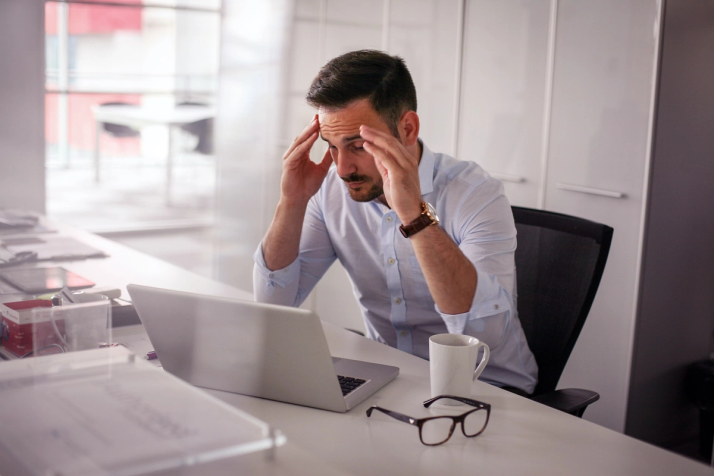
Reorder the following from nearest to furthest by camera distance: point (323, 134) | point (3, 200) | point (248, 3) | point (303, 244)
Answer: point (3, 200)
point (323, 134)
point (303, 244)
point (248, 3)

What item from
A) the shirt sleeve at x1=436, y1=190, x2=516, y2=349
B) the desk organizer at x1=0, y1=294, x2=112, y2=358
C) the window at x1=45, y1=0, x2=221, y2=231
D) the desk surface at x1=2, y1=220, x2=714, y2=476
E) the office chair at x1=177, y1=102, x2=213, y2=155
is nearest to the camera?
the desk organizer at x1=0, y1=294, x2=112, y2=358

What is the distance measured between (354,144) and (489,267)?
33 cm

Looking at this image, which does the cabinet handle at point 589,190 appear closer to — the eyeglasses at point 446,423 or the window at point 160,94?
the eyeglasses at point 446,423

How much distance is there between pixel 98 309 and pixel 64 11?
1.22 ft

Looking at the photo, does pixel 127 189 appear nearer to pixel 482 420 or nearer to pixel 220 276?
pixel 220 276

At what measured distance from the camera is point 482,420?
87 centimetres

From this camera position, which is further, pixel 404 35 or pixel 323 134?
pixel 404 35

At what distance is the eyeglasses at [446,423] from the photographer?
32.6 inches

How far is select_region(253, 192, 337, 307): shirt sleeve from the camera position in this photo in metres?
1.43

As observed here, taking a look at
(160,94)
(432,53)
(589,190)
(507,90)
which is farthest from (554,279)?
(160,94)

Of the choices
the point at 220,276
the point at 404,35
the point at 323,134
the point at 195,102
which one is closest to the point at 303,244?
the point at 323,134

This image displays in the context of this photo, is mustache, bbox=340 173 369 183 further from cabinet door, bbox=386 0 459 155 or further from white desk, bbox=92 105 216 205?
white desk, bbox=92 105 216 205

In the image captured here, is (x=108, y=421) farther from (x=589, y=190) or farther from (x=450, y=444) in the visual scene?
(x=589, y=190)

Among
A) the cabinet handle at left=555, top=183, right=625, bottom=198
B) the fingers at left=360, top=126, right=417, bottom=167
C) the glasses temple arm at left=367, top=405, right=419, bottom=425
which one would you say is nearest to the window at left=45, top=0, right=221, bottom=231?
the cabinet handle at left=555, top=183, right=625, bottom=198
